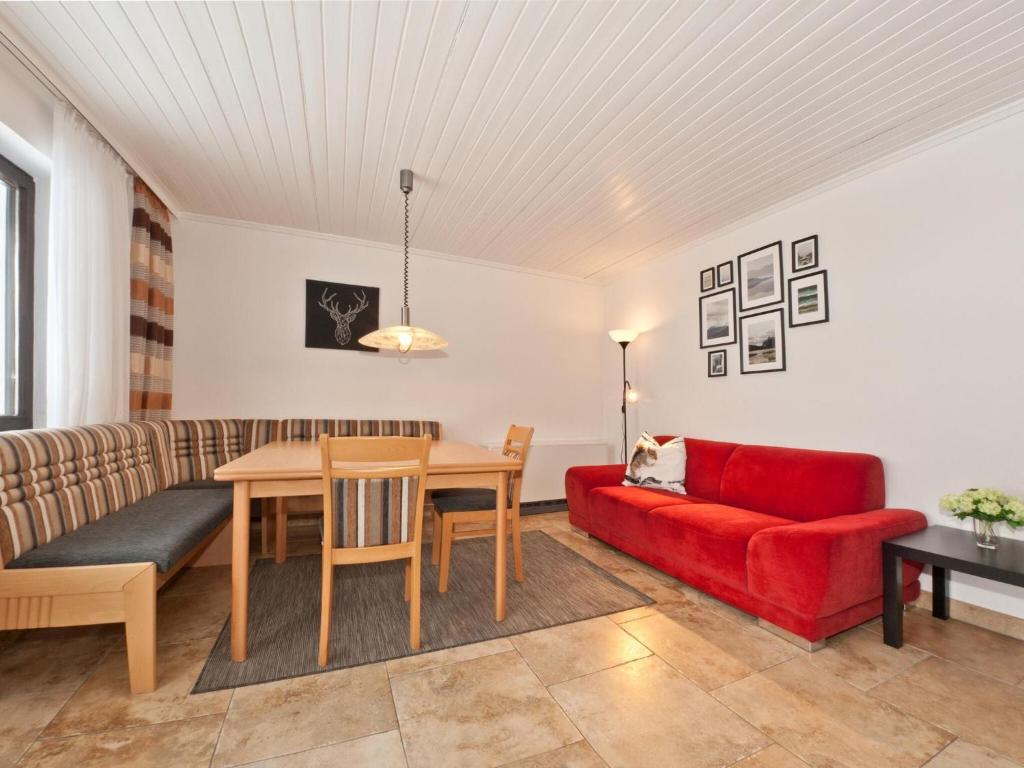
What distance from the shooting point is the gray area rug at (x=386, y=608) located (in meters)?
1.76

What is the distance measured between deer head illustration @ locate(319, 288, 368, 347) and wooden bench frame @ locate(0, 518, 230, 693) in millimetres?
2516

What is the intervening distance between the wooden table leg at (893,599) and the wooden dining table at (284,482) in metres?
1.72

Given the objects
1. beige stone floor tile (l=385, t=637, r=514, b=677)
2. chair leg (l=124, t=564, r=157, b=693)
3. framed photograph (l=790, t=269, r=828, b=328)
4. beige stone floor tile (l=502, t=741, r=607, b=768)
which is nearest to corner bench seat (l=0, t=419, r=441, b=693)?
chair leg (l=124, t=564, r=157, b=693)

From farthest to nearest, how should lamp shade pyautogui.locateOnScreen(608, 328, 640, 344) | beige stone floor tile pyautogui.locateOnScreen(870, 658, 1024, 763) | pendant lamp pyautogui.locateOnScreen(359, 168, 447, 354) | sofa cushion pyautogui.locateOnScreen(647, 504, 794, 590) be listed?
lamp shade pyautogui.locateOnScreen(608, 328, 640, 344) → pendant lamp pyautogui.locateOnScreen(359, 168, 447, 354) → sofa cushion pyautogui.locateOnScreen(647, 504, 794, 590) → beige stone floor tile pyautogui.locateOnScreen(870, 658, 1024, 763)

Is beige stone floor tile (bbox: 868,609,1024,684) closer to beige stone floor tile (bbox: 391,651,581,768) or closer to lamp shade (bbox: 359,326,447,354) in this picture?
beige stone floor tile (bbox: 391,651,581,768)

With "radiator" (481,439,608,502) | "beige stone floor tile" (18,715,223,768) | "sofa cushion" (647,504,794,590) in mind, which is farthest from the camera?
"radiator" (481,439,608,502)

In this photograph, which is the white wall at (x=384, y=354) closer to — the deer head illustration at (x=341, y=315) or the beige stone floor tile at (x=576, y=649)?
the deer head illustration at (x=341, y=315)

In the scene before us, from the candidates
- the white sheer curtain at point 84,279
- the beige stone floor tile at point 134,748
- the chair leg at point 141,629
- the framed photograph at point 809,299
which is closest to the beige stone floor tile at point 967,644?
the framed photograph at point 809,299

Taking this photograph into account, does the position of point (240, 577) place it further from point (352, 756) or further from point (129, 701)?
point (352, 756)

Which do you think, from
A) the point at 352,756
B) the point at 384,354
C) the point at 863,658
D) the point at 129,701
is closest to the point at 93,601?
the point at 129,701

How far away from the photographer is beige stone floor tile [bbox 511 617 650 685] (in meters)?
1.73

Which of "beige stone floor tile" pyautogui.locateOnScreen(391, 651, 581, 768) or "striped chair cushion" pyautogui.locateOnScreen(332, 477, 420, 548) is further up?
"striped chair cushion" pyautogui.locateOnScreen(332, 477, 420, 548)

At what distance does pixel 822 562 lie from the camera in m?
1.80

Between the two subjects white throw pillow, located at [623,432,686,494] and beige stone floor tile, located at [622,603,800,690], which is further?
white throw pillow, located at [623,432,686,494]
